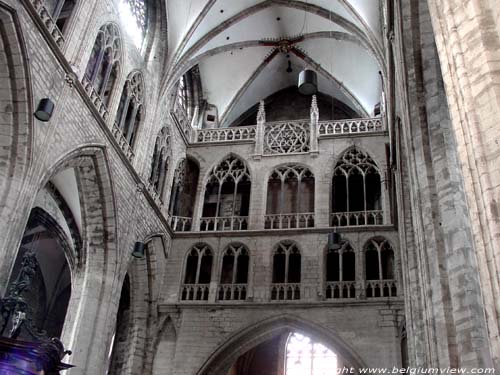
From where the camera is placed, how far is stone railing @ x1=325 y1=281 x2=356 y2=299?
1627 centimetres

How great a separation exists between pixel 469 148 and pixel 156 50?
14377mm

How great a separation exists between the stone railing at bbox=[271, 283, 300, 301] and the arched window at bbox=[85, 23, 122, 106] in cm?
711

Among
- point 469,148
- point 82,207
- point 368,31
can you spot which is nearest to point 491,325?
point 469,148

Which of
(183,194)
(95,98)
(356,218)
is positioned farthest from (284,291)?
(95,98)

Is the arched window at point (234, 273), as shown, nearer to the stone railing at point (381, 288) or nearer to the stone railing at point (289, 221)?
the stone railing at point (289, 221)

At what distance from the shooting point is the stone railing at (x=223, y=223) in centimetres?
1844

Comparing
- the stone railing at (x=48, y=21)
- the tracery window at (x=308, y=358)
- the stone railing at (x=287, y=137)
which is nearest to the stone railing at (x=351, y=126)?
the stone railing at (x=287, y=137)

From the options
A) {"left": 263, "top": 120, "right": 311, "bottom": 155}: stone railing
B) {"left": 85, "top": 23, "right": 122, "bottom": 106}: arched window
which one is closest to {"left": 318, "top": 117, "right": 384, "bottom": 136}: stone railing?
{"left": 263, "top": 120, "right": 311, "bottom": 155}: stone railing

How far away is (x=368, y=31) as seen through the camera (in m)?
17.7

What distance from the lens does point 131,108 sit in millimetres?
16031

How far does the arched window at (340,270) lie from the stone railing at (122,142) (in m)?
6.51

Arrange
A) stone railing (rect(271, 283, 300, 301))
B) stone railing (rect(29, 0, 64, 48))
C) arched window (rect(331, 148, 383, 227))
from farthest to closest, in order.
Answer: arched window (rect(331, 148, 383, 227))
stone railing (rect(271, 283, 300, 301))
stone railing (rect(29, 0, 64, 48))

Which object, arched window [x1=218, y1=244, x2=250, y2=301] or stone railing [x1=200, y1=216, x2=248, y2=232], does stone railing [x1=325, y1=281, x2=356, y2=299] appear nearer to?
arched window [x1=218, y1=244, x2=250, y2=301]

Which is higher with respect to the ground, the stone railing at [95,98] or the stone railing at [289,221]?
the stone railing at [95,98]
